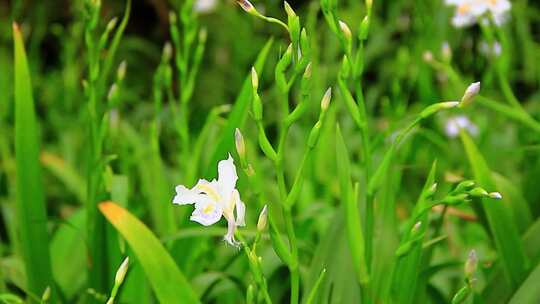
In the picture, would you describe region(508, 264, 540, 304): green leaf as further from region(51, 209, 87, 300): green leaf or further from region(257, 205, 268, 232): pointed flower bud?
region(51, 209, 87, 300): green leaf

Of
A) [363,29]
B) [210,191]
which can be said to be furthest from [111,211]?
[363,29]

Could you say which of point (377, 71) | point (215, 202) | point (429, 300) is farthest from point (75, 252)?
point (377, 71)

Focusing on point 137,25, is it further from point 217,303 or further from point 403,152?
point 217,303

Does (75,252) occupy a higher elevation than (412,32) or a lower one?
lower

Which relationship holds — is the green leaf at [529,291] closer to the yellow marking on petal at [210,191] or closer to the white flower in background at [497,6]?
the yellow marking on petal at [210,191]

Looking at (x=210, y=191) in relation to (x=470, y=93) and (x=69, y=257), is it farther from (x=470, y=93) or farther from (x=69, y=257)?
(x=69, y=257)

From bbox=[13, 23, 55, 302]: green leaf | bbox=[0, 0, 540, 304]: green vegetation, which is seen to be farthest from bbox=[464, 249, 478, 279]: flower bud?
bbox=[13, 23, 55, 302]: green leaf

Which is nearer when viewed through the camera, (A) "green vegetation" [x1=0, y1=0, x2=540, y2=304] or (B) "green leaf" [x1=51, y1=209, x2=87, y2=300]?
(A) "green vegetation" [x1=0, y1=0, x2=540, y2=304]
